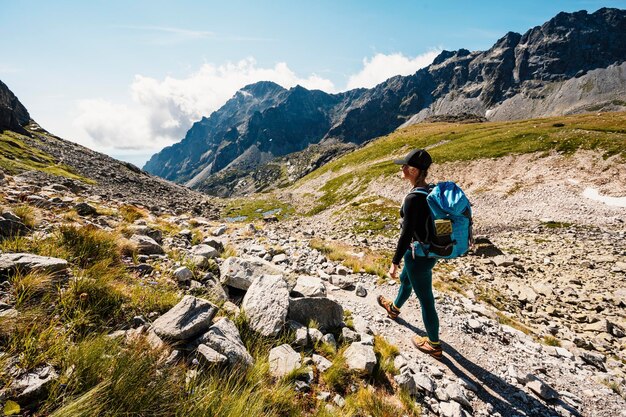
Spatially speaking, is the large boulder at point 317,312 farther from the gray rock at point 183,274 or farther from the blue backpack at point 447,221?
the blue backpack at point 447,221

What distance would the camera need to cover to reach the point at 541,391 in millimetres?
5750

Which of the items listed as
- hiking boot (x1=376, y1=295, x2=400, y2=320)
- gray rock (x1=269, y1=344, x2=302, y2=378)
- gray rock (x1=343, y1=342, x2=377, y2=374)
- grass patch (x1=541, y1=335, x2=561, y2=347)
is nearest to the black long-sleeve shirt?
gray rock (x1=343, y1=342, x2=377, y2=374)

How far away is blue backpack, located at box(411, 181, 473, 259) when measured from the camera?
556cm

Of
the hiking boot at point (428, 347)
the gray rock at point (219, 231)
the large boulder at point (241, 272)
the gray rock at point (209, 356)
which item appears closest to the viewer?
the gray rock at point (209, 356)

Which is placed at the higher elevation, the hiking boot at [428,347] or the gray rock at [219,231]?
the gray rock at [219,231]

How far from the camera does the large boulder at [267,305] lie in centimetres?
544

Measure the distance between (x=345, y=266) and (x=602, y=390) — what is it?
8.14m

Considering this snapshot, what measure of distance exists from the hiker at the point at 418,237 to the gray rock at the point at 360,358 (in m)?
1.63

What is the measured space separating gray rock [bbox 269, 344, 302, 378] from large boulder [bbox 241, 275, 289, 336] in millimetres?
453

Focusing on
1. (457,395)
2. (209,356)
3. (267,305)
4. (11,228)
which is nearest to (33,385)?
(209,356)

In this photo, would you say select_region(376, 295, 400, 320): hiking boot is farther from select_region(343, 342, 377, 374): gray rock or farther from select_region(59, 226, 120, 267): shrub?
select_region(59, 226, 120, 267): shrub

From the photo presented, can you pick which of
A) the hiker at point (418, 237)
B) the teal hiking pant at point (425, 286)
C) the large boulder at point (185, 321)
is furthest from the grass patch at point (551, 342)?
the large boulder at point (185, 321)

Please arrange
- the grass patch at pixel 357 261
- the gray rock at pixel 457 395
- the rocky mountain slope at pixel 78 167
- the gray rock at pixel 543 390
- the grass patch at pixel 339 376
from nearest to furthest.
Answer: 1. the grass patch at pixel 339 376
2. the gray rock at pixel 457 395
3. the gray rock at pixel 543 390
4. the grass patch at pixel 357 261
5. the rocky mountain slope at pixel 78 167

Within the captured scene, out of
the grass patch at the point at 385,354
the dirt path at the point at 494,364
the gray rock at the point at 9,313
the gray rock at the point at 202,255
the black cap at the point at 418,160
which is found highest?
the black cap at the point at 418,160
